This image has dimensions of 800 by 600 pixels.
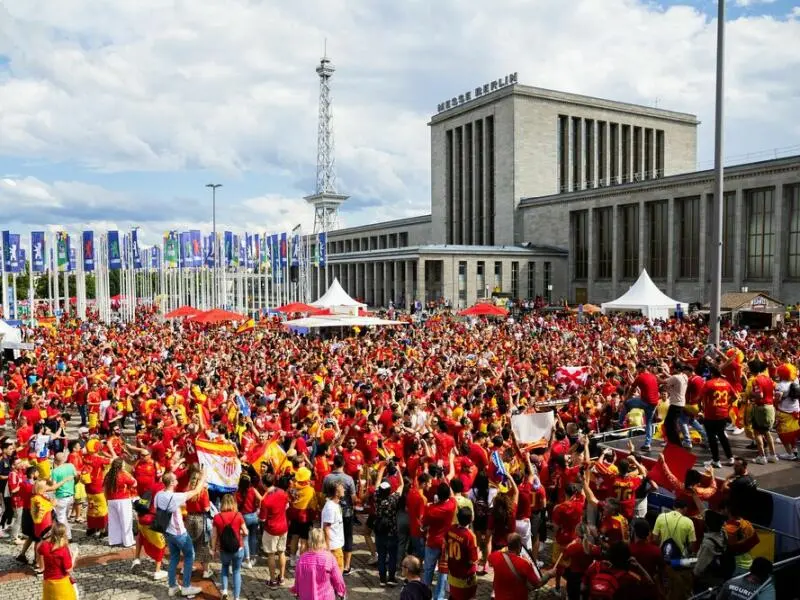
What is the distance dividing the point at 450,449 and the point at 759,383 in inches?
189

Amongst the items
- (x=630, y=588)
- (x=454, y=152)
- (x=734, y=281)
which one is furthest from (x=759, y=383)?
(x=454, y=152)

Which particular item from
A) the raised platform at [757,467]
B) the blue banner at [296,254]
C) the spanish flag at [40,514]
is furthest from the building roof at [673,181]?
the spanish flag at [40,514]

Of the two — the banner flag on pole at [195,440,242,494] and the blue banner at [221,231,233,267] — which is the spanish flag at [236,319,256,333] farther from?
the banner flag on pole at [195,440,242,494]

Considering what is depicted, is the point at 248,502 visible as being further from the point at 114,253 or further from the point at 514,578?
the point at 114,253

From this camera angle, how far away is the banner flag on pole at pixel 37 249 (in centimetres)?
3606

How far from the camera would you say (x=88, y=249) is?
3941 cm

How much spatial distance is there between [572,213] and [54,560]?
203ft

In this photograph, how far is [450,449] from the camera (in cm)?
956

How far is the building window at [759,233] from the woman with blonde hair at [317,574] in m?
48.6

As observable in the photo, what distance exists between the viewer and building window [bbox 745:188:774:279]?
4578cm

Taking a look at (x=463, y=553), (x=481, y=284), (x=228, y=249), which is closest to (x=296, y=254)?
(x=228, y=249)

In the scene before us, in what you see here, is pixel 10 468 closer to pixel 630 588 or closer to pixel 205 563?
pixel 205 563

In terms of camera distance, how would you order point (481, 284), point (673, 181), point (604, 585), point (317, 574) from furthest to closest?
1. point (481, 284)
2. point (673, 181)
3. point (317, 574)
4. point (604, 585)

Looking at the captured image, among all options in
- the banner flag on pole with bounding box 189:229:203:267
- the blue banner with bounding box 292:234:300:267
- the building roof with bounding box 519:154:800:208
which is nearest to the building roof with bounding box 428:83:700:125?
the building roof with bounding box 519:154:800:208
